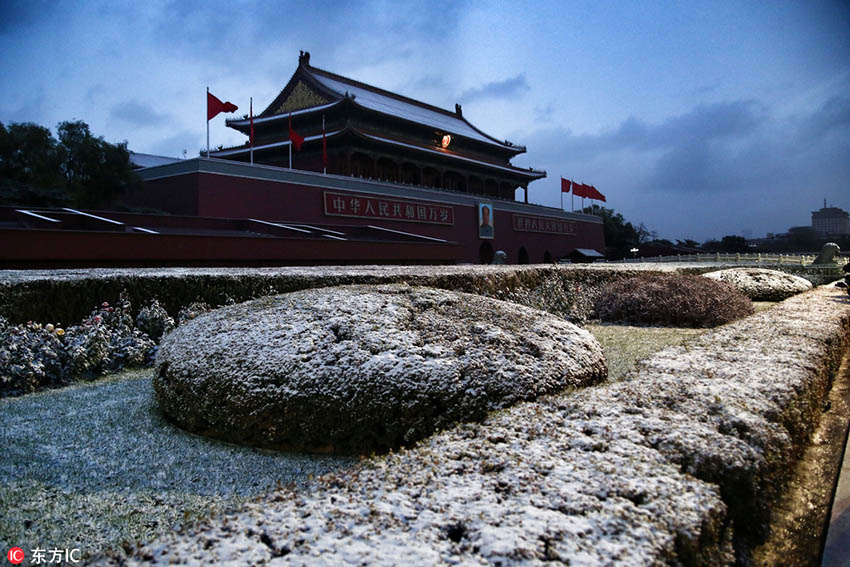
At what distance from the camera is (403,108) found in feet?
109

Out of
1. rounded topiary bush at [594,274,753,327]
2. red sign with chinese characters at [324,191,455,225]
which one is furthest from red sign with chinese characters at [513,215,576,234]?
rounded topiary bush at [594,274,753,327]

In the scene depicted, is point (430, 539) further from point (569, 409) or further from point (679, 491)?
point (569, 409)

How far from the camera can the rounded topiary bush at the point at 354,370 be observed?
2.72 metres

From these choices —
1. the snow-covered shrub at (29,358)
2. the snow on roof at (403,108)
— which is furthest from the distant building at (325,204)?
the snow-covered shrub at (29,358)

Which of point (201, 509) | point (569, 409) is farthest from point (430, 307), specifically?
point (201, 509)

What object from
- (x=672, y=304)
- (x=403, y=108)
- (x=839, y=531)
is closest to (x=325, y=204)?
(x=403, y=108)

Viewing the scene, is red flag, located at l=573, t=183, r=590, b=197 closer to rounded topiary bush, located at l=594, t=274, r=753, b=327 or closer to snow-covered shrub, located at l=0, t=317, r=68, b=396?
rounded topiary bush, located at l=594, t=274, r=753, b=327

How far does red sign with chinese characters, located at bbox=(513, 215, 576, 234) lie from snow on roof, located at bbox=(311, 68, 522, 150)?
563 centimetres

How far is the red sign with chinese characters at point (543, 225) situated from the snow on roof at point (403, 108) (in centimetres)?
563

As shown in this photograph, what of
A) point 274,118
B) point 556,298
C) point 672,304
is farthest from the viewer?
point 274,118

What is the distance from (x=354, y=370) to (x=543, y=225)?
109 feet

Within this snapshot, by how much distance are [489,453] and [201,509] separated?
1.18 m

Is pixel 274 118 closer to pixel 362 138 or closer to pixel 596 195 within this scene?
pixel 362 138

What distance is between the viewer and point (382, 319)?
3.26m
